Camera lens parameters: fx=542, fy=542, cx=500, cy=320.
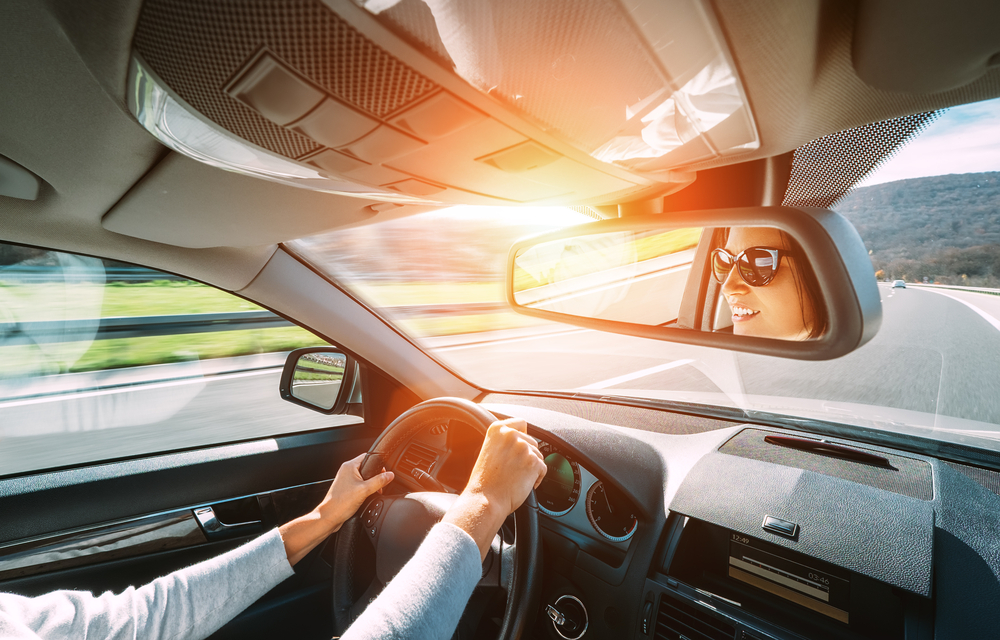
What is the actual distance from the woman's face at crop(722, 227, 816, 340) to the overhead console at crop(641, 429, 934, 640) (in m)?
0.71

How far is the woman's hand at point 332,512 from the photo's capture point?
2193 millimetres

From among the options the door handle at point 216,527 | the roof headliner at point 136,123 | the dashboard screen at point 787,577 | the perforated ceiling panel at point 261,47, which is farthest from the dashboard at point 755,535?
the perforated ceiling panel at point 261,47

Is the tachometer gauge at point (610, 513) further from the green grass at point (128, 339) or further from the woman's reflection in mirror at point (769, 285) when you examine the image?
the green grass at point (128, 339)

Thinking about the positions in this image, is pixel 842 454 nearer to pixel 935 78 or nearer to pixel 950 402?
pixel 935 78

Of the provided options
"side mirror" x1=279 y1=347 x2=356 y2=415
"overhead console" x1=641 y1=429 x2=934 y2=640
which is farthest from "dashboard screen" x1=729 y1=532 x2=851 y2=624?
"side mirror" x1=279 y1=347 x2=356 y2=415

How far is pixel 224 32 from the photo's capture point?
0.78m

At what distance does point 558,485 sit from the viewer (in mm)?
2664

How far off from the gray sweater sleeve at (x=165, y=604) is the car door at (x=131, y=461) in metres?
1.08

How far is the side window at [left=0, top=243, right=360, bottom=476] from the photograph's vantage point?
3.21m

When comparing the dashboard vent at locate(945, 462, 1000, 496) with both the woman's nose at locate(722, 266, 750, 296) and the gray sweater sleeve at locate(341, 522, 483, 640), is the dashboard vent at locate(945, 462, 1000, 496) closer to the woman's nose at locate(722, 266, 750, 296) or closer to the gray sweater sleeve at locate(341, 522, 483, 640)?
the woman's nose at locate(722, 266, 750, 296)

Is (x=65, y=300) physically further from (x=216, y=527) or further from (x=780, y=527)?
(x=780, y=527)

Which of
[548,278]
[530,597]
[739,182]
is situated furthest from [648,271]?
[530,597]

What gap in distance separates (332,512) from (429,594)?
3.50ft

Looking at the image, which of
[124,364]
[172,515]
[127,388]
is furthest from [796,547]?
[124,364]
